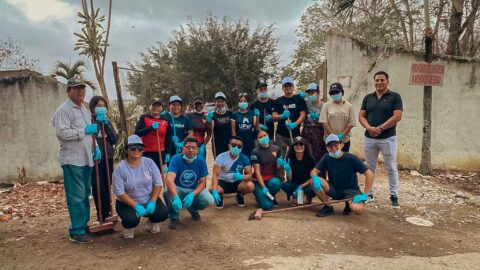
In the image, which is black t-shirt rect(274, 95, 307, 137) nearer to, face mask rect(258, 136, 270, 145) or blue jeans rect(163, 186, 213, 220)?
face mask rect(258, 136, 270, 145)

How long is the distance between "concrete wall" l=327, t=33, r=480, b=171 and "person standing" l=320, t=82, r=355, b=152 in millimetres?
2770

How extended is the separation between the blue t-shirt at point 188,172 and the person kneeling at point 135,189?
1.48 ft

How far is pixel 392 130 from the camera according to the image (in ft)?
17.5

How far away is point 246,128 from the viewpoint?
19.2ft

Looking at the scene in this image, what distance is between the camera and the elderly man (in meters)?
4.10

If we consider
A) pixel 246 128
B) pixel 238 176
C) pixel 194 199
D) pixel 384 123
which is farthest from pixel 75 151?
pixel 384 123

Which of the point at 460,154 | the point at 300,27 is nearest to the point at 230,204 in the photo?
the point at 460,154

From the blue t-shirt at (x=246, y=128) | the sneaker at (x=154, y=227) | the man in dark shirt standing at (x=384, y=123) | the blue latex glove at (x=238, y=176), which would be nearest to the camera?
the sneaker at (x=154, y=227)

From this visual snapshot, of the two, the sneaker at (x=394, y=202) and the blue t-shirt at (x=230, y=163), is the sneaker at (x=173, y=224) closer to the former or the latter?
the blue t-shirt at (x=230, y=163)

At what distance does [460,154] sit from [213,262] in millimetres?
5983

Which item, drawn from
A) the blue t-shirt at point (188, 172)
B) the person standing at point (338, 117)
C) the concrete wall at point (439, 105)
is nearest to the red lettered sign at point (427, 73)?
the concrete wall at point (439, 105)

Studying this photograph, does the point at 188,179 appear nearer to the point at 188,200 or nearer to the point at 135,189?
the point at 188,200

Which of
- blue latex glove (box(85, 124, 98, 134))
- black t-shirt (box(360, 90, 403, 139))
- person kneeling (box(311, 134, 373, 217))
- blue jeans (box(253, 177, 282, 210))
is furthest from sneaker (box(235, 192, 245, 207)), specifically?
blue latex glove (box(85, 124, 98, 134))

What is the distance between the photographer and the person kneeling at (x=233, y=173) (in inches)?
208
